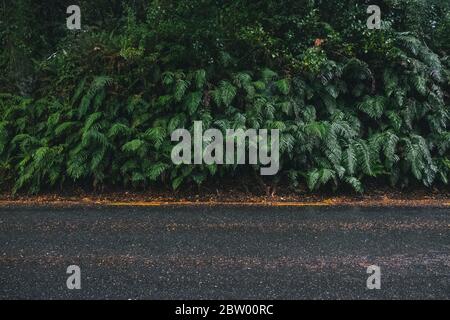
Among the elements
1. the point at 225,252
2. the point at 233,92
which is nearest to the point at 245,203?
the point at 233,92

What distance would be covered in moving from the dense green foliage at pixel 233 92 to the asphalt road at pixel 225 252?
1.40m

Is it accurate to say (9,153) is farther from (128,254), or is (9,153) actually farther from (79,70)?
(128,254)

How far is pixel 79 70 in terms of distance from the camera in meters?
10.3

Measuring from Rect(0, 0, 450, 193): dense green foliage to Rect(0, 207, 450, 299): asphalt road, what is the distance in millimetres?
1401

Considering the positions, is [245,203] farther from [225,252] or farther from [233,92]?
[225,252]

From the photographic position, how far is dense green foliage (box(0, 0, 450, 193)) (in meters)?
9.51

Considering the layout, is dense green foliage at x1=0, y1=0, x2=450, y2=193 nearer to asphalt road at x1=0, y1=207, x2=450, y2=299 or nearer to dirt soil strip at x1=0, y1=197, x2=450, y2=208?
dirt soil strip at x1=0, y1=197, x2=450, y2=208

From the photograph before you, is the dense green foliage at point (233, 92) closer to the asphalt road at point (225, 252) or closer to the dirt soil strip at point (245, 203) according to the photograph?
the dirt soil strip at point (245, 203)

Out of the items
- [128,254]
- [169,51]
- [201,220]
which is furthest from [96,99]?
[128,254]

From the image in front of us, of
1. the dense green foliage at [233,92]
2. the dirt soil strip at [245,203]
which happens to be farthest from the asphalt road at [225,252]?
the dense green foliage at [233,92]

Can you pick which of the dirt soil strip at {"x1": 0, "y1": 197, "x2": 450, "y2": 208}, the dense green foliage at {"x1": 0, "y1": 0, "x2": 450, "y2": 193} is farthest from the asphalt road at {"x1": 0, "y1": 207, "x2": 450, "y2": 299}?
the dense green foliage at {"x1": 0, "y1": 0, "x2": 450, "y2": 193}

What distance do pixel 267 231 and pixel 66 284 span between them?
2.90 m

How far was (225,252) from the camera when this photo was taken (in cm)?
608

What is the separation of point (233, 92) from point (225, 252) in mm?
4510
